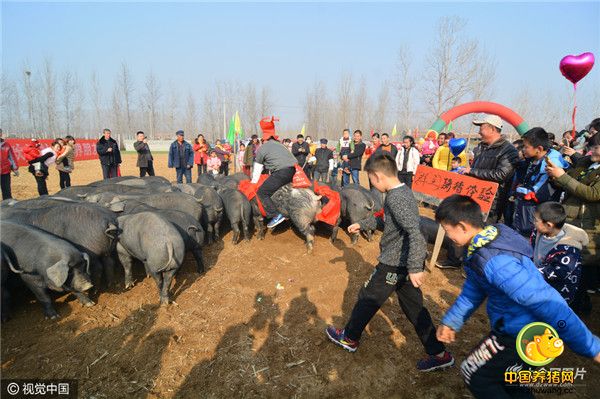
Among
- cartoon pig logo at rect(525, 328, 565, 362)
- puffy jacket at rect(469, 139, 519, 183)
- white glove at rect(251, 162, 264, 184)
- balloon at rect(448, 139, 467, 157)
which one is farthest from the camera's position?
balloon at rect(448, 139, 467, 157)

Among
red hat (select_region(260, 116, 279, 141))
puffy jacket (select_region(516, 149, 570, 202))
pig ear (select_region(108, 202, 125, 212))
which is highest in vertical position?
red hat (select_region(260, 116, 279, 141))

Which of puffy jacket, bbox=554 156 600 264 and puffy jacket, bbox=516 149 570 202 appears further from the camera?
puffy jacket, bbox=516 149 570 202

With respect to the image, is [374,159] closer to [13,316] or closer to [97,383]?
[97,383]

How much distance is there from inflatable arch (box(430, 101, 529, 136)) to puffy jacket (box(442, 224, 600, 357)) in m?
14.8

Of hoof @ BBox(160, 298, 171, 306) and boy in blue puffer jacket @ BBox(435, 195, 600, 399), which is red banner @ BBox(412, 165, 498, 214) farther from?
hoof @ BBox(160, 298, 171, 306)

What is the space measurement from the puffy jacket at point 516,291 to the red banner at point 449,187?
279cm

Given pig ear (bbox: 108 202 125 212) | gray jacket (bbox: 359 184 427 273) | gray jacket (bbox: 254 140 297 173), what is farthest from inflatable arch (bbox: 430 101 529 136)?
pig ear (bbox: 108 202 125 212)

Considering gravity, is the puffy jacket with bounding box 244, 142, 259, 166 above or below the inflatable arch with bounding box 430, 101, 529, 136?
below

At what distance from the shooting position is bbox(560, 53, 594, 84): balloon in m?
4.34

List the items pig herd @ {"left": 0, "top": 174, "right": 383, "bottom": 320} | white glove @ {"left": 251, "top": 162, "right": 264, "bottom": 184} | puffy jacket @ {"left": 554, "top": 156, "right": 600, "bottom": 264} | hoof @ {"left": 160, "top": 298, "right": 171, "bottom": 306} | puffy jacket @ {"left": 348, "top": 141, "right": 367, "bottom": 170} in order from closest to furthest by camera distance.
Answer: puffy jacket @ {"left": 554, "top": 156, "right": 600, "bottom": 264}
pig herd @ {"left": 0, "top": 174, "right": 383, "bottom": 320}
hoof @ {"left": 160, "top": 298, "right": 171, "bottom": 306}
white glove @ {"left": 251, "top": 162, "right": 264, "bottom": 184}
puffy jacket @ {"left": 348, "top": 141, "right": 367, "bottom": 170}

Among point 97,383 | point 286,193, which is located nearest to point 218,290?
point 97,383

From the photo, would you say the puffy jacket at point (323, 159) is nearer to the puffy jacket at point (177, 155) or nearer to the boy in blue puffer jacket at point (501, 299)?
Result: the puffy jacket at point (177, 155)

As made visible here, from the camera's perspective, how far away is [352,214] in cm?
632

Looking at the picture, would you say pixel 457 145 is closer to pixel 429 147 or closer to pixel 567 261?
pixel 567 261
